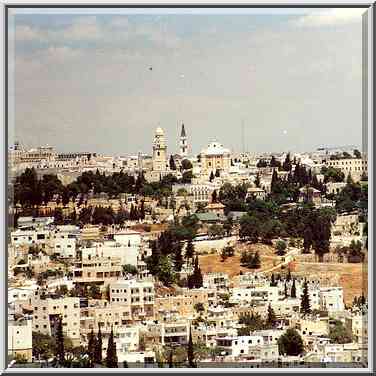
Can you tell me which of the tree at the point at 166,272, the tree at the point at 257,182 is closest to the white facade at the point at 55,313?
the tree at the point at 166,272

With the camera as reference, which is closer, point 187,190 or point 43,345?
point 43,345

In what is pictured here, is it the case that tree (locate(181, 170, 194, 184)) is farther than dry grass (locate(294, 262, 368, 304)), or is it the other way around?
tree (locate(181, 170, 194, 184))

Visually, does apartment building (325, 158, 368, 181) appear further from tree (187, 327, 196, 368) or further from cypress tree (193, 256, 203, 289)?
tree (187, 327, 196, 368)

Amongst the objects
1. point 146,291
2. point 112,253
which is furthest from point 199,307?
point 112,253

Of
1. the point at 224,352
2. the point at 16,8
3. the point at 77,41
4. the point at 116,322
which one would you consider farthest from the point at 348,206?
the point at 16,8

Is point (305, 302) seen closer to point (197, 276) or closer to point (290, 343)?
point (290, 343)

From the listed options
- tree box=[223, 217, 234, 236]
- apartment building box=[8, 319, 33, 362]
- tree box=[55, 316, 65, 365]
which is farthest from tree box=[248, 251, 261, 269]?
apartment building box=[8, 319, 33, 362]

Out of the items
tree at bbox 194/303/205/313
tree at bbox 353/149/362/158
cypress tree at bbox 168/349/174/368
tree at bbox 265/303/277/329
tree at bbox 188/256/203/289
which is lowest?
cypress tree at bbox 168/349/174/368

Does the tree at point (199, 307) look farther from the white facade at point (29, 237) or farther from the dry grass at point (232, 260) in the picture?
the white facade at point (29, 237)
